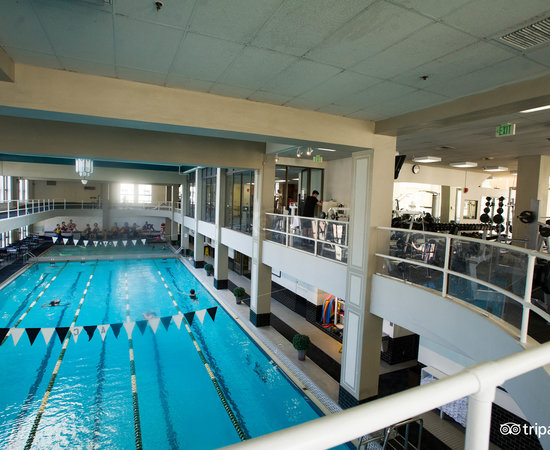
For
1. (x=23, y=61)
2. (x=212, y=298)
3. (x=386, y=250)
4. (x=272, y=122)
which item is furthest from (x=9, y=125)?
(x=212, y=298)

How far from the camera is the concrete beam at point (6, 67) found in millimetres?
3762

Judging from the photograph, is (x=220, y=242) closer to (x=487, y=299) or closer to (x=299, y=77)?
(x=299, y=77)

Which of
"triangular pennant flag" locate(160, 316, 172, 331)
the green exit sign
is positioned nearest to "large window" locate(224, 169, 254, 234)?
"triangular pennant flag" locate(160, 316, 172, 331)

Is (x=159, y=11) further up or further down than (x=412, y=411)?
further up

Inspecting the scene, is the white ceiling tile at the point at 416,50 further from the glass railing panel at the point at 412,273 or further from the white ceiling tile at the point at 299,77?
the glass railing panel at the point at 412,273

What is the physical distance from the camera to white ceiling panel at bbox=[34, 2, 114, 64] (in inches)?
118

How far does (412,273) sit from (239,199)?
922 cm

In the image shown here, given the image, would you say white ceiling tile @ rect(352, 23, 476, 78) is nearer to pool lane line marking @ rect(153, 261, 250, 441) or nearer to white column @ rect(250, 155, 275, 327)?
pool lane line marking @ rect(153, 261, 250, 441)

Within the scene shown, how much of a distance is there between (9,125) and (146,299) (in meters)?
8.66

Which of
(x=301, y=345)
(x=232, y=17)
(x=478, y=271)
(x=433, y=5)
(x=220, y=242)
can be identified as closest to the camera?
(x=433, y=5)

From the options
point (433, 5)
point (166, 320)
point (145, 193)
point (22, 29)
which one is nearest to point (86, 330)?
point (166, 320)

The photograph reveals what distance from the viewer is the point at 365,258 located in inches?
254

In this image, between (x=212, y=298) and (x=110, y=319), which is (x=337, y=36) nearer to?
(x=110, y=319)

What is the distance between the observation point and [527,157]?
10.1 metres
